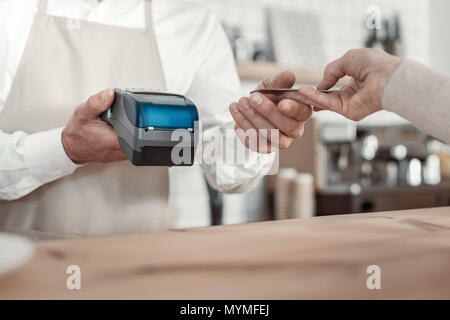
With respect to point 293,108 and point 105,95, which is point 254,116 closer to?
point 293,108

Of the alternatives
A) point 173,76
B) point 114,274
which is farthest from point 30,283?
point 173,76

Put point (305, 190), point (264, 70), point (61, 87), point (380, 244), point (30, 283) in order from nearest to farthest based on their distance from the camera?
point (30, 283), point (380, 244), point (61, 87), point (305, 190), point (264, 70)

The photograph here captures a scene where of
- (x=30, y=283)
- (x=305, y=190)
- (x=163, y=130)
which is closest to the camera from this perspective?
(x=30, y=283)

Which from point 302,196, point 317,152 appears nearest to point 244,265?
point 302,196

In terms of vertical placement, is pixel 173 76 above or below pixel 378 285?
above

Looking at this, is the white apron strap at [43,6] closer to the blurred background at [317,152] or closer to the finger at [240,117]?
the finger at [240,117]

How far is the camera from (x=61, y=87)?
3.35ft

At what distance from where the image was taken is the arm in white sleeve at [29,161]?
2.84 feet

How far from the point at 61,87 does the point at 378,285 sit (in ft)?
2.70

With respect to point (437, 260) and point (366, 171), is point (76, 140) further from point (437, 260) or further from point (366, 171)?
point (366, 171)

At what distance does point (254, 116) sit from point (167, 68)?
0.40 m

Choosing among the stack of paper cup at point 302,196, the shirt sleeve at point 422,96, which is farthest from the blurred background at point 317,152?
the shirt sleeve at point 422,96

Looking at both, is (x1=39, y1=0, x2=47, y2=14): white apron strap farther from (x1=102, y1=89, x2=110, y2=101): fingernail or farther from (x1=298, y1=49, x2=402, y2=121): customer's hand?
(x1=298, y1=49, x2=402, y2=121): customer's hand

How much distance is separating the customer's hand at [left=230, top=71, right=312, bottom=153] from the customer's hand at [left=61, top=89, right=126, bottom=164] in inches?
9.4
